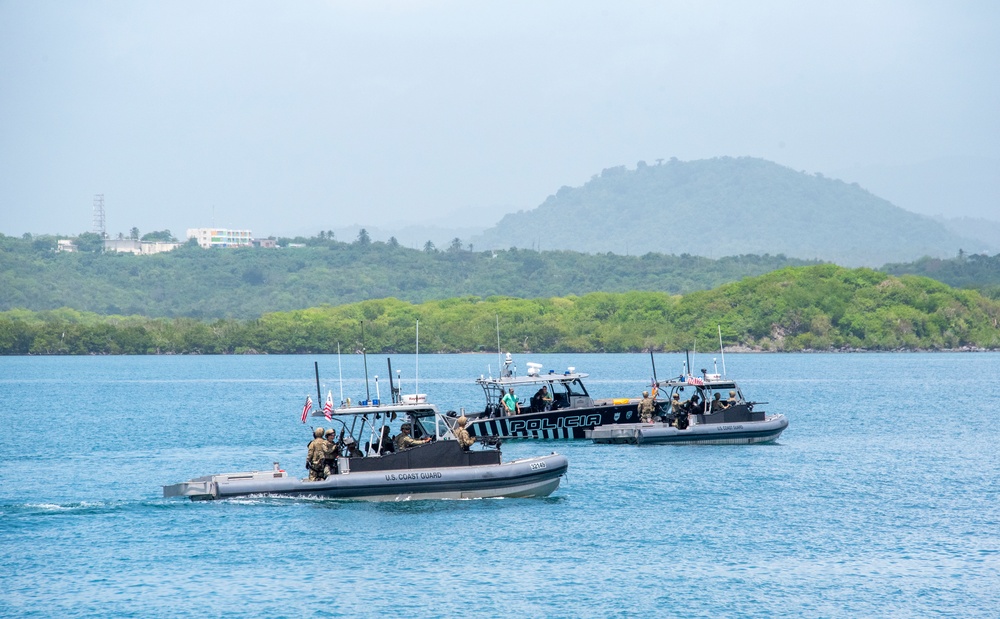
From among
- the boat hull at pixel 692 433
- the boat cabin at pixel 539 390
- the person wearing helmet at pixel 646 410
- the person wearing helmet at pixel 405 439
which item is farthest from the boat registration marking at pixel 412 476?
the person wearing helmet at pixel 646 410

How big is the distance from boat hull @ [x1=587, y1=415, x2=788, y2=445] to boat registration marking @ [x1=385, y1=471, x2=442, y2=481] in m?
14.2

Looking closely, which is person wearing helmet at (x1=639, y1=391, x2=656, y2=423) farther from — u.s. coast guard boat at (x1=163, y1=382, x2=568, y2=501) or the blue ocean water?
u.s. coast guard boat at (x1=163, y1=382, x2=568, y2=501)

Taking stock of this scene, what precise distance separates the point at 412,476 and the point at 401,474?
0.82 ft

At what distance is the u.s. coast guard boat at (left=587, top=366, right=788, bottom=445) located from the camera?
42156 millimetres

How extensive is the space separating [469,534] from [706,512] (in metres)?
6.45

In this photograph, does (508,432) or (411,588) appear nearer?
(411,588)

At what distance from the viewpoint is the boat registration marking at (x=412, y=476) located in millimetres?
29297

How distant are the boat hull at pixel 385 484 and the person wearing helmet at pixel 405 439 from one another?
56 cm

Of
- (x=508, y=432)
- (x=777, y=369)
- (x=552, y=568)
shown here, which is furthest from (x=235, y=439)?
(x=777, y=369)

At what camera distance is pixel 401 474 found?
29328 millimetres

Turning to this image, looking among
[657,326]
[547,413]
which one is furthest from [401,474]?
[657,326]

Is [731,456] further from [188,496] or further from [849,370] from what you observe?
[849,370]

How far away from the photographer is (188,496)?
30.2 meters

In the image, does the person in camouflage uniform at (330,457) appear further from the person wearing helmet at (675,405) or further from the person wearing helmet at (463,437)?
the person wearing helmet at (675,405)
